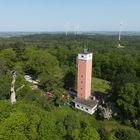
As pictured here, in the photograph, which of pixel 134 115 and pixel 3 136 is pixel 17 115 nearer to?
pixel 3 136

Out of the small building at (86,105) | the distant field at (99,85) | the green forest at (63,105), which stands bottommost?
the distant field at (99,85)

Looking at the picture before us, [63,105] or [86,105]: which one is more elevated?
[86,105]

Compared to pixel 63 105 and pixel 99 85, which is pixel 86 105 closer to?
pixel 63 105

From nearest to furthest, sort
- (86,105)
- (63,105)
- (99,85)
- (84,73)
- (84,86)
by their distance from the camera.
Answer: (86,105)
(63,105)
(84,73)
(84,86)
(99,85)

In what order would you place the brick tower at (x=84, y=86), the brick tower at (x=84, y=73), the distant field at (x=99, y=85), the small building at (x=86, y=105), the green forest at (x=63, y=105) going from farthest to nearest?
the distant field at (x=99, y=85), the brick tower at (x=84, y=73), the brick tower at (x=84, y=86), the small building at (x=86, y=105), the green forest at (x=63, y=105)

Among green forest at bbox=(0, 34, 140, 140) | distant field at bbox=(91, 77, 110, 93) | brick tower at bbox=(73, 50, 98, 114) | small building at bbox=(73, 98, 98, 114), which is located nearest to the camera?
green forest at bbox=(0, 34, 140, 140)

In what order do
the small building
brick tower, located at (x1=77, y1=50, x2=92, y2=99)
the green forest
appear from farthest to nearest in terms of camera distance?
brick tower, located at (x1=77, y1=50, x2=92, y2=99) < the small building < the green forest

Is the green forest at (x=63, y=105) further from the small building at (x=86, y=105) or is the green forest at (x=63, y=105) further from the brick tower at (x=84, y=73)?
the brick tower at (x=84, y=73)

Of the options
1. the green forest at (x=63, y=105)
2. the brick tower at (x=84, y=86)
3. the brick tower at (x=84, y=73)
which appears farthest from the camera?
the brick tower at (x=84, y=73)

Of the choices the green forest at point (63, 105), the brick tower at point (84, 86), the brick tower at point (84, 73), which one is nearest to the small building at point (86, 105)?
the brick tower at point (84, 86)

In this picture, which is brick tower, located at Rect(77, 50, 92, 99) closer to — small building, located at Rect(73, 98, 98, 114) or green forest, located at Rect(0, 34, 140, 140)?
small building, located at Rect(73, 98, 98, 114)

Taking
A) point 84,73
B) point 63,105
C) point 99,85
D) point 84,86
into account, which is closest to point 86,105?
point 84,86

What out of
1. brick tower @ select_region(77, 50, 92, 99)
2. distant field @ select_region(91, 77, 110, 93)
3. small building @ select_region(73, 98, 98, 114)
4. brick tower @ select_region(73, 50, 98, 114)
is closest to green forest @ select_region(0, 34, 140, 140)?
distant field @ select_region(91, 77, 110, 93)
